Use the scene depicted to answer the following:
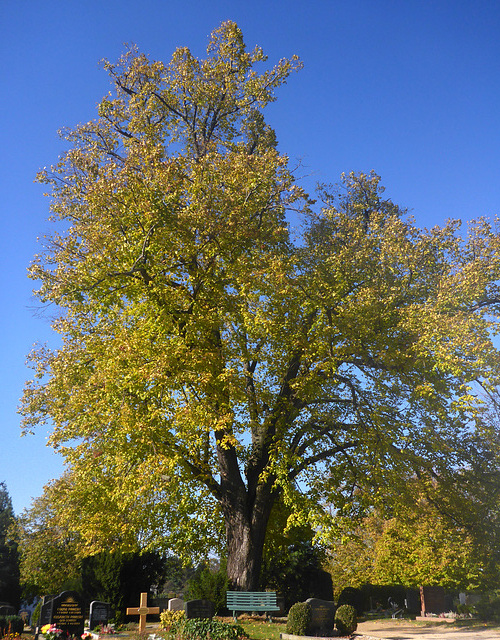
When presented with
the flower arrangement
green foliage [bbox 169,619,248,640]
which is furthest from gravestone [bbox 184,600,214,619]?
the flower arrangement

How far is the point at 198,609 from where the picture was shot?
13.6 meters

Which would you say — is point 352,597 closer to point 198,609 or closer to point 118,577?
point 118,577

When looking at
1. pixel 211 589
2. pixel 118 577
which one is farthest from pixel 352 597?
pixel 118 577

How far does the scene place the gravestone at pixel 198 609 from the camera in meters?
13.4

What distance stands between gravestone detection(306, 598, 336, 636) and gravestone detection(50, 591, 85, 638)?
6163 millimetres

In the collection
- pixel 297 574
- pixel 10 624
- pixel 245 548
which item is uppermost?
pixel 245 548

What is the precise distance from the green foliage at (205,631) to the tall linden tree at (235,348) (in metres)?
3.50

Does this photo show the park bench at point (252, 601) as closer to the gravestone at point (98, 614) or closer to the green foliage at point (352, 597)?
the gravestone at point (98, 614)

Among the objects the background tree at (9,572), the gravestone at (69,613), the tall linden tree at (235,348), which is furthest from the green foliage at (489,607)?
the background tree at (9,572)

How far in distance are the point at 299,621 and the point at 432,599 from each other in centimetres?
1901

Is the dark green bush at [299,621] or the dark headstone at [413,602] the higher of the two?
the dark green bush at [299,621]

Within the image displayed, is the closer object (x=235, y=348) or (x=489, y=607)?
(x=235, y=348)

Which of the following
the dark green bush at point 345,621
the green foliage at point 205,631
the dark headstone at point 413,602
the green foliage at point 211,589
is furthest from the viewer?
the dark headstone at point 413,602

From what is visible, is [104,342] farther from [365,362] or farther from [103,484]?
[365,362]
